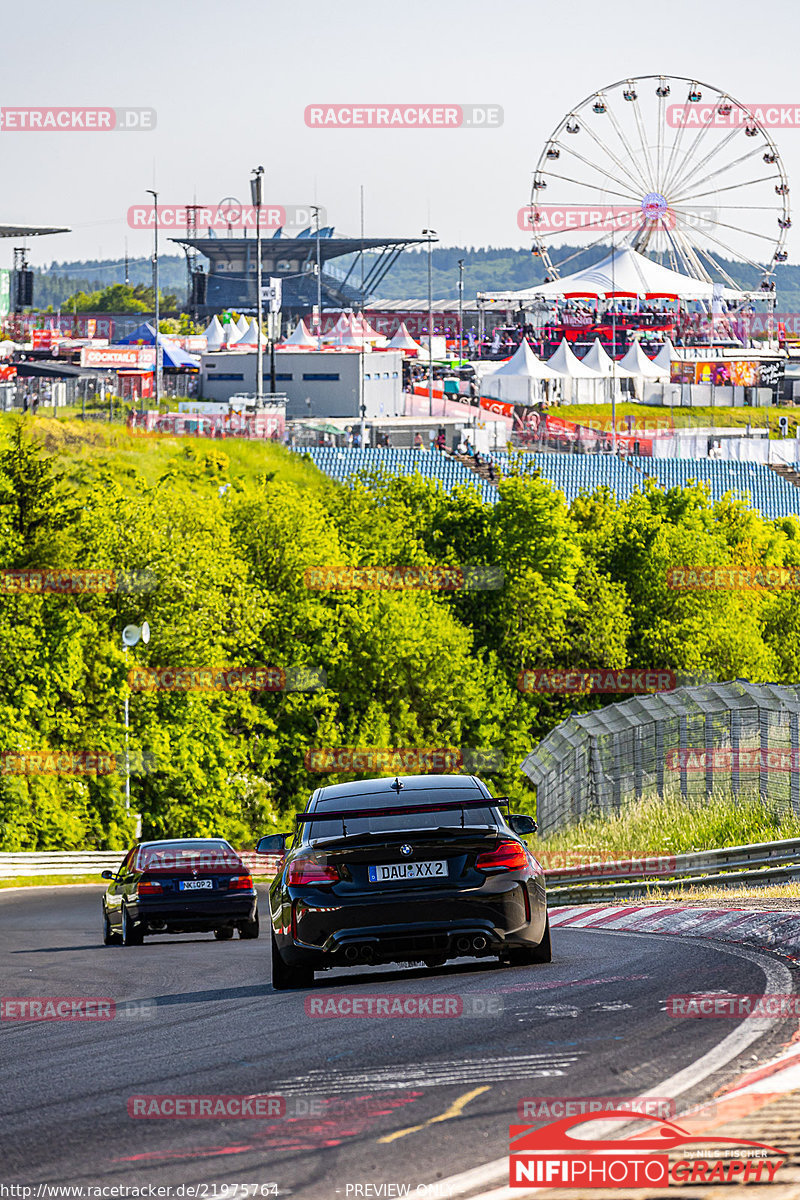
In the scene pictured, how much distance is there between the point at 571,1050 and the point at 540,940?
326 cm

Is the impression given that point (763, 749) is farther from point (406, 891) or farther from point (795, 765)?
point (406, 891)

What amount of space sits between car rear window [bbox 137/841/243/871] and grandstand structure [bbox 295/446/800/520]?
5375 cm

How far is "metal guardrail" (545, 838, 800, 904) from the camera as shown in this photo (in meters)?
17.7

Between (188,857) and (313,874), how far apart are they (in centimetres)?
755

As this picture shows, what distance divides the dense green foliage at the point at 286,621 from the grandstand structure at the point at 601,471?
6.05 m

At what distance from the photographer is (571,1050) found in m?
7.14

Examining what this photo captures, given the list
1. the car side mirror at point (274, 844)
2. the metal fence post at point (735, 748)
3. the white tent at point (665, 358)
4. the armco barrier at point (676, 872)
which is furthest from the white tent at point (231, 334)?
the car side mirror at point (274, 844)

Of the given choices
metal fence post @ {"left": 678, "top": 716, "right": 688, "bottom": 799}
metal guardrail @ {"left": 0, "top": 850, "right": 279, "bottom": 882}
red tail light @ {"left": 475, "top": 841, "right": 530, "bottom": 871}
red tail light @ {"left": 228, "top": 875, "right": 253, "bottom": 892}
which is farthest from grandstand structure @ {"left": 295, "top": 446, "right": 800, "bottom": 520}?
red tail light @ {"left": 475, "top": 841, "right": 530, "bottom": 871}

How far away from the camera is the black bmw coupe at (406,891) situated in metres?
9.78

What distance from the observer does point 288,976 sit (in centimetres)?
1050

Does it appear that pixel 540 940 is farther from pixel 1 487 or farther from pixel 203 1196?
pixel 1 487

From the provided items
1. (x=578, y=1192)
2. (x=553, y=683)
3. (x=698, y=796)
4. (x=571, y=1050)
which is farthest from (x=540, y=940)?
(x=553, y=683)

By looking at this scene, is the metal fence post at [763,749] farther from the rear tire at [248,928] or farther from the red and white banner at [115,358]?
the red and white banner at [115,358]

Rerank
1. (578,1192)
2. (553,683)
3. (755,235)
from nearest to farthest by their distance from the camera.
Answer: (578,1192) < (553,683) < (755,235)
